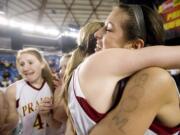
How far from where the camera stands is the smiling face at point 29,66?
281 centimetres

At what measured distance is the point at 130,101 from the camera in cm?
107

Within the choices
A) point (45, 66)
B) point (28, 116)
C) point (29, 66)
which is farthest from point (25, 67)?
point (28, 116)

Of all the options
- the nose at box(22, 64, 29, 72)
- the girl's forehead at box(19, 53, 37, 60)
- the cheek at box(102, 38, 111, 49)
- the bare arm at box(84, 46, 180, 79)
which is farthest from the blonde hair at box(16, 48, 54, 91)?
the bare arm at box(84, 46, 180, 79)

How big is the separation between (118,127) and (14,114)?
72.7 inches

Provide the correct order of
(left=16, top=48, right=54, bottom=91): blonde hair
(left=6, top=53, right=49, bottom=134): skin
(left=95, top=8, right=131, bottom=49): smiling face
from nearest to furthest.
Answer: (left=95, top=8, right=131, bottom=49): smiling face
(left=6, top=53, right=49, bottom=134): skin
(left=16, top=48, right=54, bottom=91): blonde hair

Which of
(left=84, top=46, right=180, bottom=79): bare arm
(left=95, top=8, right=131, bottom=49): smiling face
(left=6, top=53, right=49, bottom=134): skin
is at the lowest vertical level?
(left=6, top=53, right=49, bottom=134): skin

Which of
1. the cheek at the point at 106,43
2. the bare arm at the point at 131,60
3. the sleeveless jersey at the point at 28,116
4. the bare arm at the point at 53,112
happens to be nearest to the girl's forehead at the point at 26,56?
the sleeveless jersey at the point at 28,116

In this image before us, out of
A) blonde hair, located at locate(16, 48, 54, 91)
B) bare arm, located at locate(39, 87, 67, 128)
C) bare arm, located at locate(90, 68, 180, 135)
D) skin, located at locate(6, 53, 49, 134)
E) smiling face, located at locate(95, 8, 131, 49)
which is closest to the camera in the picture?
bare arm, located at locate(90, 68, 180, 135)

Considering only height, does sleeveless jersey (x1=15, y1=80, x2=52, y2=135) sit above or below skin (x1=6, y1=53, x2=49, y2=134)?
below

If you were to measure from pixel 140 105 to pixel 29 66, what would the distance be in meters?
1.94

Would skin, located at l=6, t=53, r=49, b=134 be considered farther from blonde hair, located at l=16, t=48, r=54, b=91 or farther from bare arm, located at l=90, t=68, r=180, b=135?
bare arm, located at l=90, t=68, r=180, b=135

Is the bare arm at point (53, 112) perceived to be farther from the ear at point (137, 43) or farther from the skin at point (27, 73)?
the ear at point (137, 43)

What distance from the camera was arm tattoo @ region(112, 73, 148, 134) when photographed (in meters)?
1.06

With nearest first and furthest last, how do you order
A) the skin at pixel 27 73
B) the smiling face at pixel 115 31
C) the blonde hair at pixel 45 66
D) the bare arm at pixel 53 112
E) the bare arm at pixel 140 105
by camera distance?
the bare arm at pixel 140 105, the smiling face at pixel 115 31, the bare arm at pixel 53 112, the skin at pixel 27 73, the blonde hair at pixel 45 66
